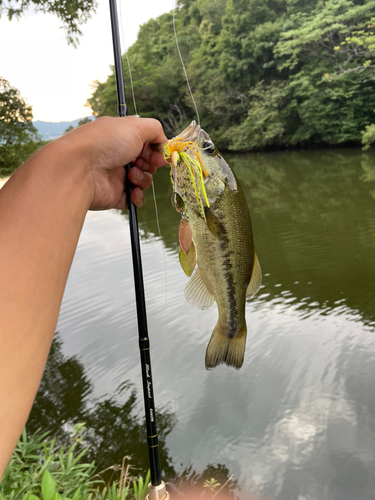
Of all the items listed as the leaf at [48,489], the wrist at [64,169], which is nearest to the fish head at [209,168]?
the wrist at [64,169]

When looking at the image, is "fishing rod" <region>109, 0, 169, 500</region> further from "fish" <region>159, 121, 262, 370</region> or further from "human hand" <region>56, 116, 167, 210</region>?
"fish" <region>159, 121, 262, 370</region>

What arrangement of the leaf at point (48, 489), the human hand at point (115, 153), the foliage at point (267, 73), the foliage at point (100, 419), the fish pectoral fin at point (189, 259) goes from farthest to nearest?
the foliage at point (267, 73) < the foliage at point (100, 419) < the leaf at point (48, 489) < the fish pectoral fin at point (189, 259) < the human hand at point (115, 153)

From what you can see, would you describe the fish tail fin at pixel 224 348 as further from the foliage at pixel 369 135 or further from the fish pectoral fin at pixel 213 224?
the foliage at pixel 369 135

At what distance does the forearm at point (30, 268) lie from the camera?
1.96 feet

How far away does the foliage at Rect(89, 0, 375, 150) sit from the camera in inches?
728

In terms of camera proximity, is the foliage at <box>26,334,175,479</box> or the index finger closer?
the index finger

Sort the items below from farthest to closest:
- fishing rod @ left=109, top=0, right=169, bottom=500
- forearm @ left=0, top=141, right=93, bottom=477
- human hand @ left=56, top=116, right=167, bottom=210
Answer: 1. fishing rod @ left=109, top=0, right=169, bottom=500
2. human hand @ left=56, top=116, right=167, bottom=210
3. forearm @ left=0, top=141, right=93, bottom=477

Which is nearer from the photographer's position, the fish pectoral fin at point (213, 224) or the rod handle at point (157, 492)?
the fish pectoral fin at point (213, 224)

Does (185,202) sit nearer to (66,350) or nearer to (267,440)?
(267,440)

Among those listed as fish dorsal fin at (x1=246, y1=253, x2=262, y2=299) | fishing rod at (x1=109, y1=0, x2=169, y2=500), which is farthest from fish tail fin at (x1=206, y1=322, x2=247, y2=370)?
fishing rod at (x1=109, y1=0, x2=169, y2=500)

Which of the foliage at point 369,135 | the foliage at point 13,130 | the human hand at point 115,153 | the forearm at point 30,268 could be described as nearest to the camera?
the forearm at point 30,268

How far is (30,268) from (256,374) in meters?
3.97

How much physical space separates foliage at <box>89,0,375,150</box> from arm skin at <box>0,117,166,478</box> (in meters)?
17.4

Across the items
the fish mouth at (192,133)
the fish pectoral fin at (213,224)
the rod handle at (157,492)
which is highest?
the fish mouth at (192,133)
